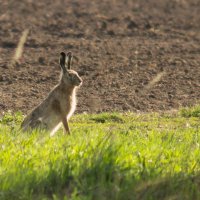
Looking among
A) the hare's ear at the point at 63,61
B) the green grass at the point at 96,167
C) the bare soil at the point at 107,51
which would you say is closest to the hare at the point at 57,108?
the hare's ear at the point at 63,61

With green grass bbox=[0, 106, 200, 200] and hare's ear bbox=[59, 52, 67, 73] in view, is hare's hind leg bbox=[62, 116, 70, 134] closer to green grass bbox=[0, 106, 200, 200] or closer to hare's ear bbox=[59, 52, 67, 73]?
hare's ear bbox=[59, 52, 67, 73]

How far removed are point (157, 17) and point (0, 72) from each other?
7.51 metres

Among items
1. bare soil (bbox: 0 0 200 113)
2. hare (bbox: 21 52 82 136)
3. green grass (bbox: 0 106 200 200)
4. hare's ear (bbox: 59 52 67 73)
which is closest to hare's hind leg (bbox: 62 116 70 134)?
hare (bbox: 21 52 82 136)

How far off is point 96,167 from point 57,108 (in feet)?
12.1

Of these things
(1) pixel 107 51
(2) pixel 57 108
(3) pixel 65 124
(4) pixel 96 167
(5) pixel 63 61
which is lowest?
(1) pixel 107 51

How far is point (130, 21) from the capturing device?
2002 centimetres

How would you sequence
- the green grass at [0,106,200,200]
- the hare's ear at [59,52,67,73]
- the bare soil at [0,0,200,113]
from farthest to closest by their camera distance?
1. the bare soil at [0,0,200,113]
2. the hare's ear at [59,52,67,73]
3. the green grass at [0,106,200,200]

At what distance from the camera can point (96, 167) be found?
7.03m

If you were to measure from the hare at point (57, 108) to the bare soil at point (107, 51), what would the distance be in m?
1.93

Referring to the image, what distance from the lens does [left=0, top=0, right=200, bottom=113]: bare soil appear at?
13.7 metres

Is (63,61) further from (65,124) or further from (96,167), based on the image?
(96,167)

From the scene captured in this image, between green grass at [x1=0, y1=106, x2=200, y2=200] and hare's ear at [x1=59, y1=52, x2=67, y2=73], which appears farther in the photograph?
hare's ear at [x1=59, y1=52, x2=67, y2=73]

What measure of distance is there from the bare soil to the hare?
1.93m

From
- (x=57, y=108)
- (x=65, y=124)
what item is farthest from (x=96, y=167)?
(x=57, y=108)
